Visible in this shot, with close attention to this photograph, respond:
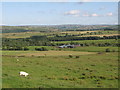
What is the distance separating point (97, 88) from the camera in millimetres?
14250

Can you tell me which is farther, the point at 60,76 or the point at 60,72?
the point at 60,72

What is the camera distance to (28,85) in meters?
14.0

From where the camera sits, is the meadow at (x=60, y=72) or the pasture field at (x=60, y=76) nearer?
the pasture field at (x=60, y=76)

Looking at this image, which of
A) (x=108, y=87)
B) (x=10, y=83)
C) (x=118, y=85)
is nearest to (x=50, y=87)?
(x=10, y=83)

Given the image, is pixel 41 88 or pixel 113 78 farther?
pixel 113 78

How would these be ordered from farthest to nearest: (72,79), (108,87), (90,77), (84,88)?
(90,77) < (72,79) < (108,87) < (84,88)

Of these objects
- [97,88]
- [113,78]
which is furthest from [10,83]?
[113,78]

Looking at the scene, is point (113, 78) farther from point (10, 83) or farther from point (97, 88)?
point (10, 83)

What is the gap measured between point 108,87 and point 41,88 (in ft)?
17.9

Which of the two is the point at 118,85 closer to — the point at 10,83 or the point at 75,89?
the point at 75,89

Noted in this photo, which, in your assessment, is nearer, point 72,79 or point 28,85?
point 28,85

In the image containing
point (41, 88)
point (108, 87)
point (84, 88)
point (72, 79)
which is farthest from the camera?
point (72, 79)

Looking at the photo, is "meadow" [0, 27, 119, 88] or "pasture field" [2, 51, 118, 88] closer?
"pasture field" [2, 51, 118, 88]

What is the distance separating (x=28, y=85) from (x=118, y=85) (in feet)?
24.3
